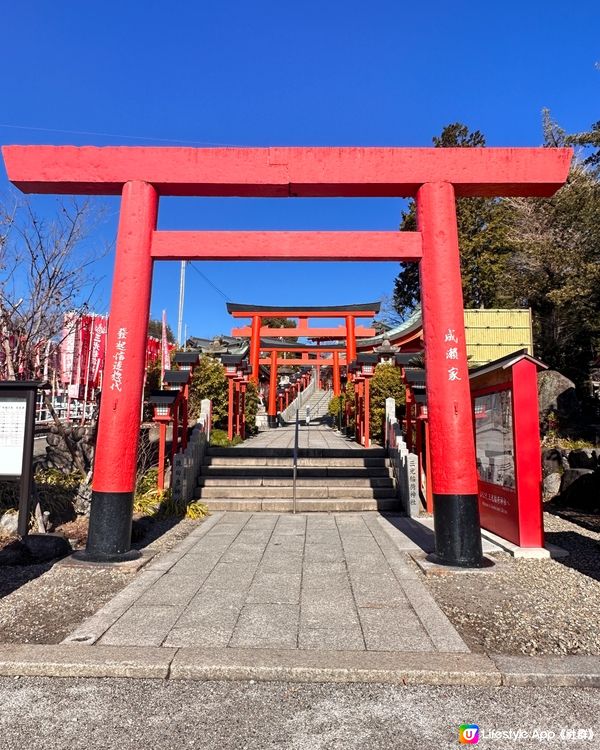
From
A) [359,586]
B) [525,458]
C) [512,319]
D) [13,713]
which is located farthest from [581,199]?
[13,713]

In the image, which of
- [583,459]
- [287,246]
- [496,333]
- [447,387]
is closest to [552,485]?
[583,459]

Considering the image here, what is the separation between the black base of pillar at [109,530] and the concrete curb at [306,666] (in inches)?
84.7

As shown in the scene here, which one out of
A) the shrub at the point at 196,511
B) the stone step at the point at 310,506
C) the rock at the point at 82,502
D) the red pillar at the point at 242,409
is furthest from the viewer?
the red pillar at the point at 242,409

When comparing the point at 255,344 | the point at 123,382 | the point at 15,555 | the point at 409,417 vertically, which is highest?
the point at 255,344

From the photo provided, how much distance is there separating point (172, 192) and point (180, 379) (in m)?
4.58

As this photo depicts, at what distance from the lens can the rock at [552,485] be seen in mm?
10055

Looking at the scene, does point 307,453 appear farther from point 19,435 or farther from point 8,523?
point 19,435

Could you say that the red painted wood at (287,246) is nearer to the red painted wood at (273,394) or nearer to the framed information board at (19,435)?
the framed information board at (19,435)

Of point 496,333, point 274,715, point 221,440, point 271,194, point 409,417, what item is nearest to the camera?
point 274,715

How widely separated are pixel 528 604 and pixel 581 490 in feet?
18.9

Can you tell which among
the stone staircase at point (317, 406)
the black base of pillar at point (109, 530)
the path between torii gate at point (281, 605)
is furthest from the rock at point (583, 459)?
the stone staircase at point (317, 406)

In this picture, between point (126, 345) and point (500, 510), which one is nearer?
point (126, 345)

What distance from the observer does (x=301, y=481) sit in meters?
A: 9.20

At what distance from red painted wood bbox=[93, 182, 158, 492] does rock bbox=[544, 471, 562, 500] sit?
8.43 metres
